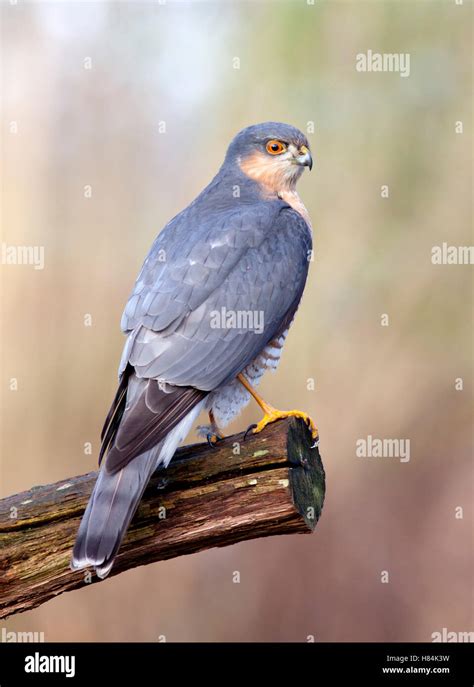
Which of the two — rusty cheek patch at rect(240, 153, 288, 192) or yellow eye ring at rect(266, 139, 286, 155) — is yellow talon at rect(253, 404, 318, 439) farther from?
yellow eye ring at rect(266, 139, 286, 155)

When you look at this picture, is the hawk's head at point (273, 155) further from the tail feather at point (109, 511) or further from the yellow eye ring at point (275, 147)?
the tail feather at point (109, 511)

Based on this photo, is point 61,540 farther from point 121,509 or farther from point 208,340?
Answer: point 208,340

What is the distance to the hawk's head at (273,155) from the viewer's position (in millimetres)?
4336

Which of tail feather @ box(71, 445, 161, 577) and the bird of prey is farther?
the bird of prey

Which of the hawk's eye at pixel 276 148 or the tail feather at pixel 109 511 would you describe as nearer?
the tail feather at pixel 109 511

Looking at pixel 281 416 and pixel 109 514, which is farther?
pixel 281 416

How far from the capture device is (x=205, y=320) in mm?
3592

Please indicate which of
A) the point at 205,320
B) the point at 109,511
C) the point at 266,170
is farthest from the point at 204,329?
the point at 266,170

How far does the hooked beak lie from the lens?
4320mm

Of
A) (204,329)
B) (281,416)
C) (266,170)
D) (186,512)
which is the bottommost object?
(186,512)

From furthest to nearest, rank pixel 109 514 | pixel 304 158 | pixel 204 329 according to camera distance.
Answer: pixel 304 158, pixel 204 329, pixel 109 514

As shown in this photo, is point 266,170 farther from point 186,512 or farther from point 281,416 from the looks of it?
point 186,512

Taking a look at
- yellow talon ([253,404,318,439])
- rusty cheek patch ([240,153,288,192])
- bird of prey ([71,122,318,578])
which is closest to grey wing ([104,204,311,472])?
bird of prey ([71,122,318,578])

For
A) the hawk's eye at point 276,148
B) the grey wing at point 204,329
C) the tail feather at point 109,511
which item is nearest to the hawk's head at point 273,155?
the hawk's eye at point 276,148
